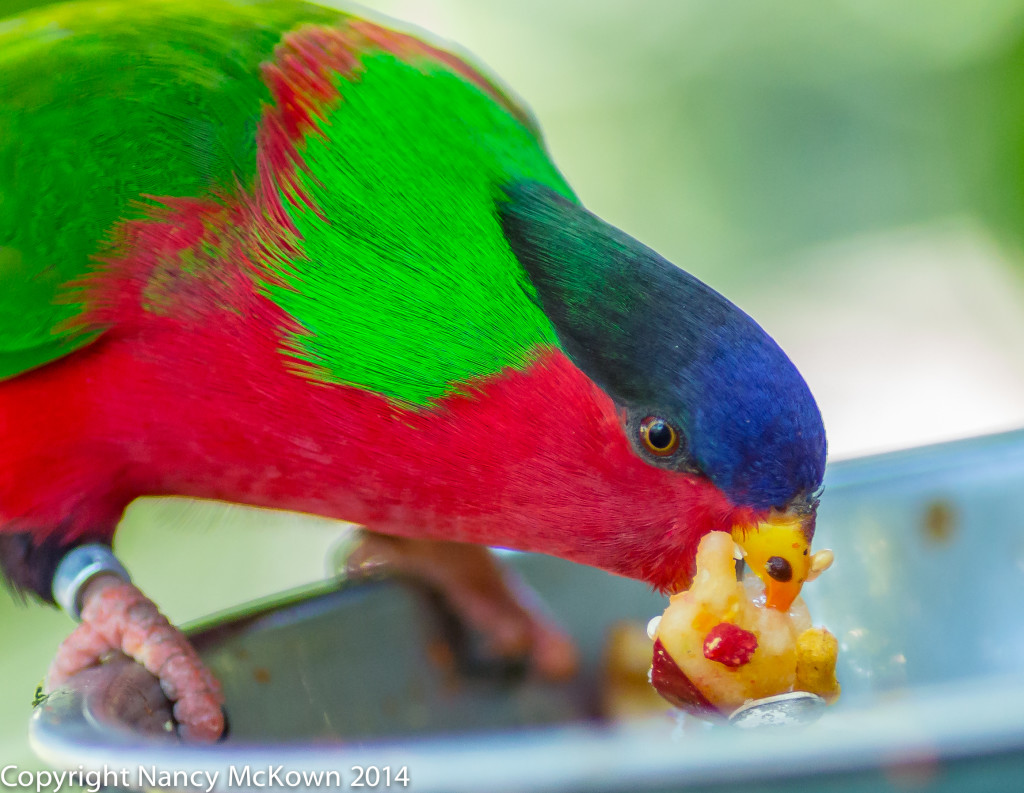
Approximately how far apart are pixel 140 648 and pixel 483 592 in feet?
1.39

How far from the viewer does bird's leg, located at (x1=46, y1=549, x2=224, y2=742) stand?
96 centimetres

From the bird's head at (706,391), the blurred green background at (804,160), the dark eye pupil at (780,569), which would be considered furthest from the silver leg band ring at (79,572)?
the blurred green background at (804,160)

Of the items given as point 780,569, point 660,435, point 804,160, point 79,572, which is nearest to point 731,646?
point 780,569

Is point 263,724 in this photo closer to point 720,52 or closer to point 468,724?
point 468,724

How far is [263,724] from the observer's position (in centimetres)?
96

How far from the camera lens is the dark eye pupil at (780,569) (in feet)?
3.15

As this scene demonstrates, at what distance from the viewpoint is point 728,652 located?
0.87m

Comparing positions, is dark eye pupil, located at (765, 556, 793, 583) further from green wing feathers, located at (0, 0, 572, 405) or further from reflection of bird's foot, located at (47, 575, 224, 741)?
reflection of bird's foot, located at (47, 575, 224, 741)

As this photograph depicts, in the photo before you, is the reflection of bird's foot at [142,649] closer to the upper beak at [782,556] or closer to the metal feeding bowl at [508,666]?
the metal feeding bowl at [508,666]

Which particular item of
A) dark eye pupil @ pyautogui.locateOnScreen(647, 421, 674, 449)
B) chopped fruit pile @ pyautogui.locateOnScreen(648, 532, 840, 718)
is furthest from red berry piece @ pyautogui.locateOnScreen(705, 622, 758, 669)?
dark eye pupil @ pyautogui.locateOnScreen(647, 421, 674, 449)

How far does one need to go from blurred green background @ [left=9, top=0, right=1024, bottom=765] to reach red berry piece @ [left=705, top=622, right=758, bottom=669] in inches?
98.0

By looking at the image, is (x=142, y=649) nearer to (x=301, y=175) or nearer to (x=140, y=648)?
(x=140, y=648)

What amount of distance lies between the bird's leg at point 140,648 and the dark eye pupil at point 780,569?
52 centimetres

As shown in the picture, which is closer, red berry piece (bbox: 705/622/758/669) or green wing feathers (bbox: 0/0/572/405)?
red berry piece (bbox: 705/622/758/669)
